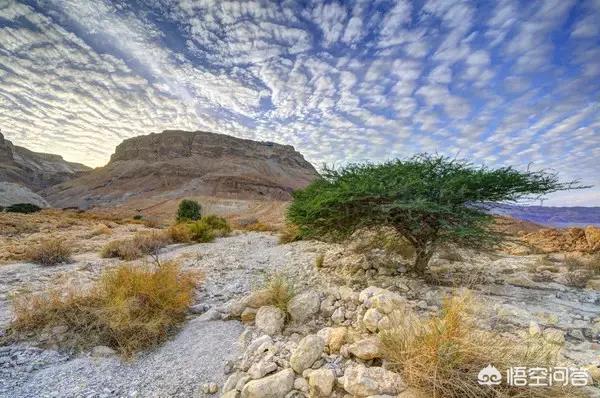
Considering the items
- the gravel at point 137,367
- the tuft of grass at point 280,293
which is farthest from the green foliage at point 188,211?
the tuft of grass at point 280,293

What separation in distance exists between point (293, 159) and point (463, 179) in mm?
101135

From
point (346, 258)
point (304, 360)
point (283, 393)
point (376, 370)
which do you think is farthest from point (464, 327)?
point (346, 258)

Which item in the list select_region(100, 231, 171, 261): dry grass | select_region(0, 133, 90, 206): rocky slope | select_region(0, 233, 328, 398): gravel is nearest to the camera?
select_region(0, 233, 328, 398): gravel

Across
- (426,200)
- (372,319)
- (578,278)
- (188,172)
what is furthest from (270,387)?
(188,172)

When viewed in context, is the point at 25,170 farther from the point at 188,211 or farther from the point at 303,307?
the point at 303,307

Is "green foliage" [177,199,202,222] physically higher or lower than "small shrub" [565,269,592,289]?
higher

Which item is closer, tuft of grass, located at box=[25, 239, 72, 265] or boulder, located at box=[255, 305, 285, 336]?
boulder, located at box=[255, 305, 285, 336]

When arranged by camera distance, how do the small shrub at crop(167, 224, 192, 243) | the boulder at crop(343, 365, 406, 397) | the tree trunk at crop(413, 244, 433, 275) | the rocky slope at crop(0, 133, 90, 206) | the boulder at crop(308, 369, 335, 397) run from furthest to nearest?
the rocky slope at crop(0, 133, 90, 206) → the small shrub at crop(167, 224, 192, 243) → the tree trunk at crop(413, 244, 433, 275) → the boulder at crop(308, 369, 335, 397) → the boulder at crop(343, 365, 406, 397)

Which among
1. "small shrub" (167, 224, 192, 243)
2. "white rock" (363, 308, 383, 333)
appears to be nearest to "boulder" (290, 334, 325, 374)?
"white rock" (363, 308, 383, 333)

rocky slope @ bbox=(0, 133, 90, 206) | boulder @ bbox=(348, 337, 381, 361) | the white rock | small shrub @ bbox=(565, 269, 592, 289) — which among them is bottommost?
boulder @ bbox=(348, 337, 381, 361)

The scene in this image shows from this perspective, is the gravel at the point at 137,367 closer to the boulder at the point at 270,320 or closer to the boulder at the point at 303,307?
the boulder at the point at 270,320

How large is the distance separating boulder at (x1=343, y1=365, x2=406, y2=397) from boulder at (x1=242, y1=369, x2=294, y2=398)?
0.51 m

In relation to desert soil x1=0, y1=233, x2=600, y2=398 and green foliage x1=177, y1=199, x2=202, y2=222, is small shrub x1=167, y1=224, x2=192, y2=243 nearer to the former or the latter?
desert soil x1=0, y1=233, x2=600, y2=398

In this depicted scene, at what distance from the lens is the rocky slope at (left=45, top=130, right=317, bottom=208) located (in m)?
65.6
